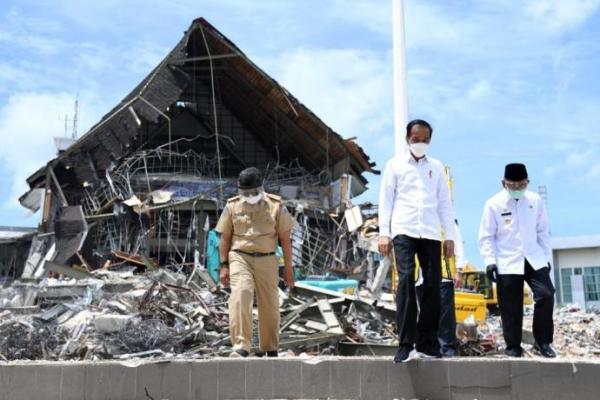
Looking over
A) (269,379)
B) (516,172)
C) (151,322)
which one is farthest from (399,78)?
(269,379)

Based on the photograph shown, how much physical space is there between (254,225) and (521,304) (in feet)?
7.26

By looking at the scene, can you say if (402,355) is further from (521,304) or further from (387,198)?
(521,304)

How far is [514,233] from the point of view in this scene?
566cm

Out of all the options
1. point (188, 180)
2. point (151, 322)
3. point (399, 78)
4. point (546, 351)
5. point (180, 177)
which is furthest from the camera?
point (180, 177)

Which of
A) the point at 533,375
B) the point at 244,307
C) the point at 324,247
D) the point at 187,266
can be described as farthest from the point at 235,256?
the point at 324,247

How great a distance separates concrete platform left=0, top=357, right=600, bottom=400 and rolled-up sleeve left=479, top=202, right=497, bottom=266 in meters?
1.34

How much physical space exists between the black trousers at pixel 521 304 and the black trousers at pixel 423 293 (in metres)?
0.96

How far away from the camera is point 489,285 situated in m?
20.4

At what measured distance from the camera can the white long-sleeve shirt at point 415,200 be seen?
192 inches

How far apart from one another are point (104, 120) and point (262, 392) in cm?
1743

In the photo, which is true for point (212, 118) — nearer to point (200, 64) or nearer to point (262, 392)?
point (200, 64)

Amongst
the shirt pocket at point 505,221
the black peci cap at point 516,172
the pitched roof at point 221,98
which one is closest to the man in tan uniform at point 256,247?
the shirt pocket at point 505,221

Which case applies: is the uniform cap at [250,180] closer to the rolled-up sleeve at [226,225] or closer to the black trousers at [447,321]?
the rolled-up sleeve at [226,225]

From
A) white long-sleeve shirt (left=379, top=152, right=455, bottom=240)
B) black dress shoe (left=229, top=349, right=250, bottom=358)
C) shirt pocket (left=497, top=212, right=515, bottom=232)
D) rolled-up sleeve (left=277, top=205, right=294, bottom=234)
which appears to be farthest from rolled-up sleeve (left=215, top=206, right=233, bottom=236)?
shirt pocket (left=497, top=212, right=515, bottom=232)
